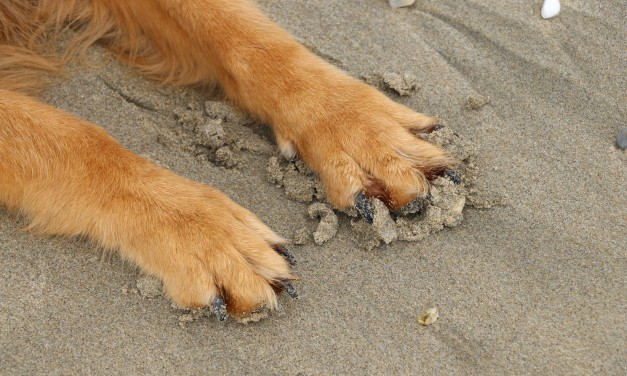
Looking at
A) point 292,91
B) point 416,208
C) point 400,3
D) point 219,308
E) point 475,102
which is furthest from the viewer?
point 400,3

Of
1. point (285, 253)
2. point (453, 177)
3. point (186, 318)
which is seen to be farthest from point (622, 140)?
point (186, 318)

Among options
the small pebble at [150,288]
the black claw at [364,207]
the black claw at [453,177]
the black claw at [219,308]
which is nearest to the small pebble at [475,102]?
the black claw at [453,177]

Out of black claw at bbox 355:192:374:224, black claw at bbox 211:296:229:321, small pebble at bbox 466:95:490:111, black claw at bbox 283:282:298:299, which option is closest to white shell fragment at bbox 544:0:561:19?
small pebble at bbox 466:95:490:111

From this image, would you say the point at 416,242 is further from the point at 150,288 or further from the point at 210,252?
the point at 150,288

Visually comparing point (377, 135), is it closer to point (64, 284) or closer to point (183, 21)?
point (183, 21)

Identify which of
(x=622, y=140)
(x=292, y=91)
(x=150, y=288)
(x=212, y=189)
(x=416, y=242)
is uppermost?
(x=622, y=140)

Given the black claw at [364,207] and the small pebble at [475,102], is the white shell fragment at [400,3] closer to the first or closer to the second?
the small pebble at [475,102]
